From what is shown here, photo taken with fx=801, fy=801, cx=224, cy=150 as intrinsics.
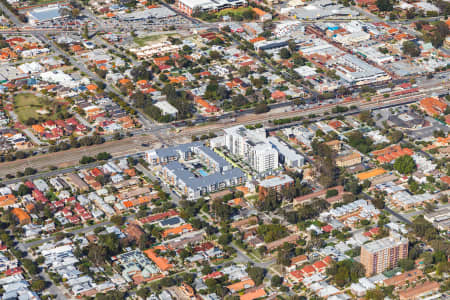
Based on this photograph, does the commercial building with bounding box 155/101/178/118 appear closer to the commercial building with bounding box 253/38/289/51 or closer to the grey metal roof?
the grey metal roof

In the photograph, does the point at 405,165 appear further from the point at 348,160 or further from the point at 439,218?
the point at 439,218

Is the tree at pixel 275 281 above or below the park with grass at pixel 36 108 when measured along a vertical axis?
above

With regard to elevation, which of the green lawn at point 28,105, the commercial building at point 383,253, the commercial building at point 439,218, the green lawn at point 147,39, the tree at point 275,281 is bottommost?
the green lawn at point 28,105

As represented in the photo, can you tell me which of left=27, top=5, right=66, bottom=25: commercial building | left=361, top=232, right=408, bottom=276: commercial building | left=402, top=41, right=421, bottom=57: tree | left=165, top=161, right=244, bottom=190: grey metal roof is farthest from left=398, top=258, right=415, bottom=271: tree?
left=27, top=5, right=66, bottom=25: commercial building

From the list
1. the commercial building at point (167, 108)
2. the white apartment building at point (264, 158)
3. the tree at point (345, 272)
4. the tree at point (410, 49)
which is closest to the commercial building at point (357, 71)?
the tree at point (410, 49)

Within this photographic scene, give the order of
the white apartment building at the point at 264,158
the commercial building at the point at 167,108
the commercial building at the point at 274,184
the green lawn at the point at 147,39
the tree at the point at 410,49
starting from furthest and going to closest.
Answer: the green lawn at the point at 147,39 < the tree at the point at 410,49 < the commercial building at the point at 167,108 < the white apartment building at the point at 264,158 < the commercial building at the point at 274,184

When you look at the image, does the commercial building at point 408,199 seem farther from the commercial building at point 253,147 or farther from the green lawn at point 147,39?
the green lawn at point 147,39

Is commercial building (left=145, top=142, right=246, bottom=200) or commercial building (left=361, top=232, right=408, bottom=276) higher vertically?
commercial building (left=361, top=232, right=408, bottom=276)
